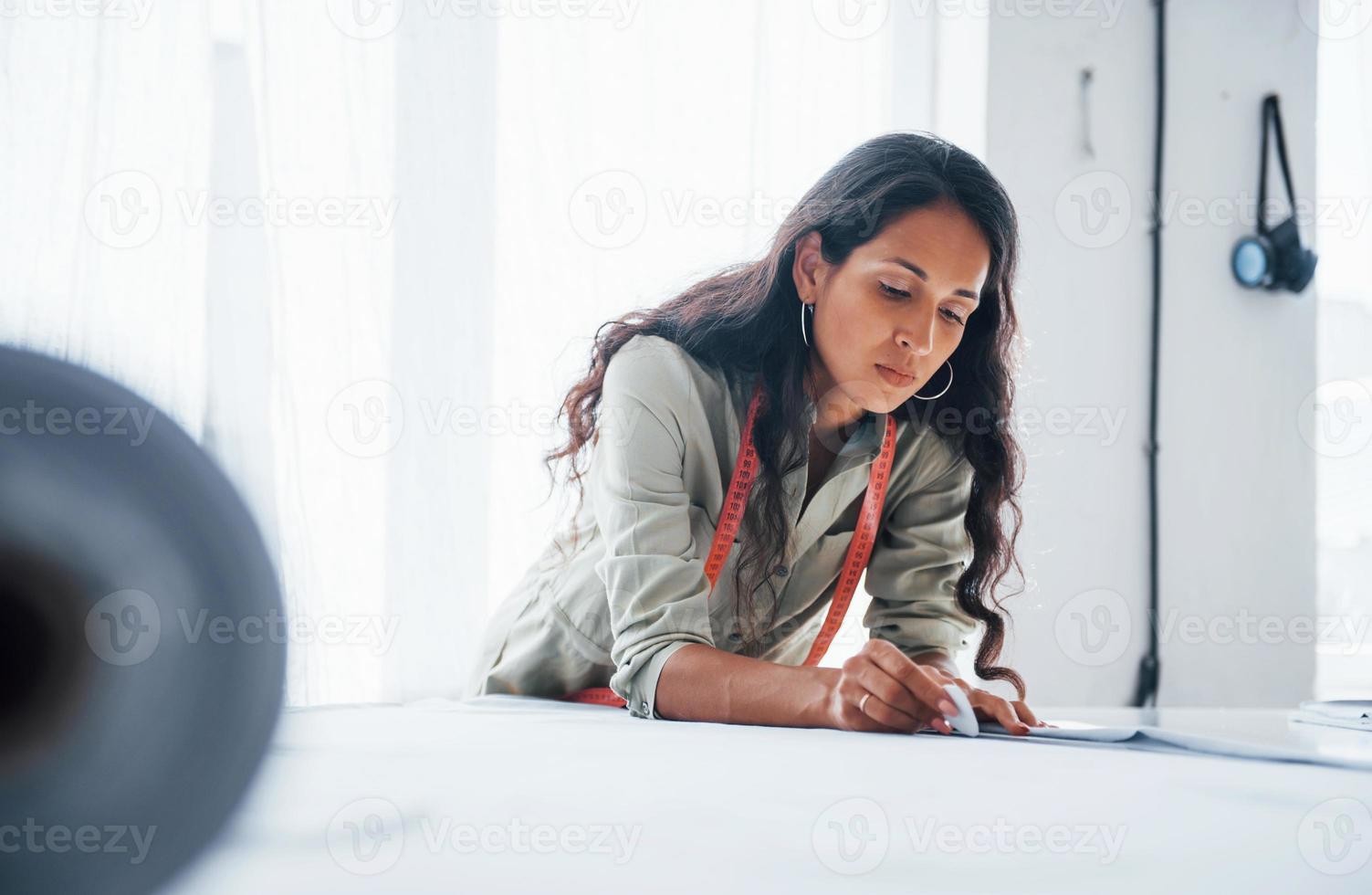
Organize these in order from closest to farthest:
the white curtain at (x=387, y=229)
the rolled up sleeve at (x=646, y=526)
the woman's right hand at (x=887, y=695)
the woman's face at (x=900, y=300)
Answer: the woman's right hand at (x=887, y=695) < the rolled up sleeve at (x=646, y=526) < the woman's face at (x=900, y=300) < the white curtain at (x=387, y=229)

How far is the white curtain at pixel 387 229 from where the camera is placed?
5.00 feet

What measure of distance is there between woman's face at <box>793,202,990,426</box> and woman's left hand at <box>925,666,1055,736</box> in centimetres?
35

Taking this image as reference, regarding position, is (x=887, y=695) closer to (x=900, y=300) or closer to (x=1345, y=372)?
(x=900, y=300)

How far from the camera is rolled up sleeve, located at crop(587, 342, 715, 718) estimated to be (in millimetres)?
923

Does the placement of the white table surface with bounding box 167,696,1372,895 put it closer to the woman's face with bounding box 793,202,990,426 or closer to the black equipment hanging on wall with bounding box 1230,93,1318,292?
A: the woman's face with bounding box 793,202,990,426

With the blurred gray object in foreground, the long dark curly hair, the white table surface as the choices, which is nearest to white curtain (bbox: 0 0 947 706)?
the long dark curly hair

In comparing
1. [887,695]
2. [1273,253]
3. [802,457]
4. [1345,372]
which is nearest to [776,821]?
[887,695]

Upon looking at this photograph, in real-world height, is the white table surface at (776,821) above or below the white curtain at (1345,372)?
below

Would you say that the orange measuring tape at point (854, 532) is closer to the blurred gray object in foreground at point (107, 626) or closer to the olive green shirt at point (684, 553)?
the olive green shirt at point (684, 553)

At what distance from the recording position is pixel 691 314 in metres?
1.16

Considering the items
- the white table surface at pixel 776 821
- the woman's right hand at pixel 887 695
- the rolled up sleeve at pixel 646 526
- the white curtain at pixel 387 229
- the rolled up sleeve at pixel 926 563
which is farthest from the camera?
the white curtain at pixel 387 229

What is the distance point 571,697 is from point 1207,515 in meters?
1.74

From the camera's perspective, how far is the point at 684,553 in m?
0.96

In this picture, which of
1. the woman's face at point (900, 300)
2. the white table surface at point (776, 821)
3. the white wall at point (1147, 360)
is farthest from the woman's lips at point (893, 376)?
the white wall at point (1147, 360)
